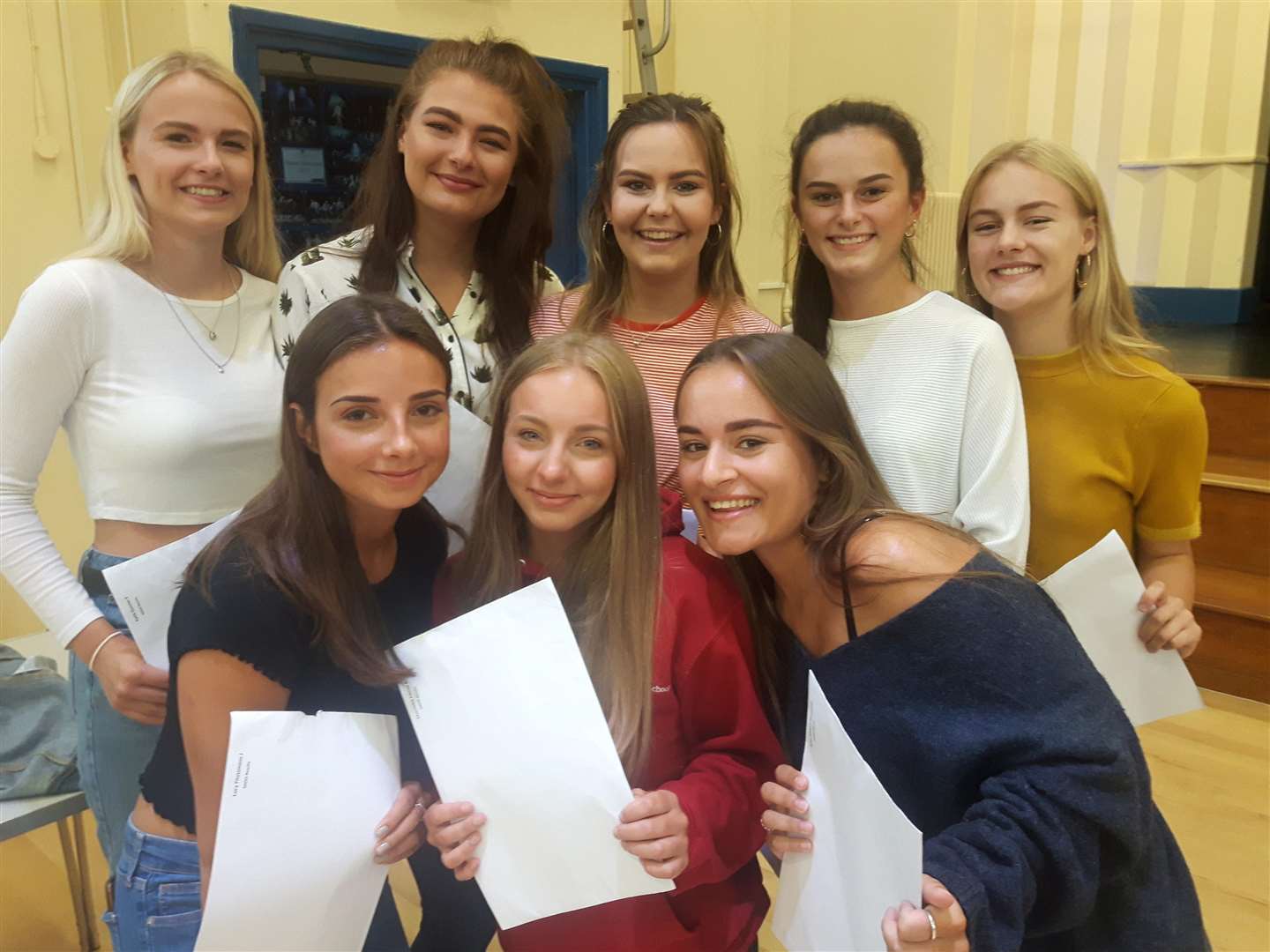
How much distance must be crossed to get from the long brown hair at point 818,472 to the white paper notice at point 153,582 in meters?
0.73

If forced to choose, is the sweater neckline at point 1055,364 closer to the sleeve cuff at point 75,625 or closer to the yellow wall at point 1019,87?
the sleeve cuff at point 75,625

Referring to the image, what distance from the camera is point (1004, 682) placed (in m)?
1.06

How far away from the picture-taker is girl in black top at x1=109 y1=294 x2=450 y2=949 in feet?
3.63

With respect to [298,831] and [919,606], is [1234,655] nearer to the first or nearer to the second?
[919,606]

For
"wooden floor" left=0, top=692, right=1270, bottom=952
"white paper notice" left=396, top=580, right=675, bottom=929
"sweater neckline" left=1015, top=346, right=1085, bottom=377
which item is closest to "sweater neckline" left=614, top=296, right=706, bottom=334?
"sweater neckline" left=1015, top=346, right=1085, bottom=377

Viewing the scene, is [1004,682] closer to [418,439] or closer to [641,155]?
[418,439]

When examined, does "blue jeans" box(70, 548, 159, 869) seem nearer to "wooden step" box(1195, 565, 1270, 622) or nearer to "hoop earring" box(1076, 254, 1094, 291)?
"hoop earring" box(1076, 254, 1094, 291)

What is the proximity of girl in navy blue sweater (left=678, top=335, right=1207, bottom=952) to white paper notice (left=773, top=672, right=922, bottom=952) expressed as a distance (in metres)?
0.02

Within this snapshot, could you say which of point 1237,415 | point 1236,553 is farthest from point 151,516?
point 1237,415

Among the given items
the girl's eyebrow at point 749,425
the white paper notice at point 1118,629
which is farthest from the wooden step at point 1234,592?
the girl's eyebrow at point 749,425

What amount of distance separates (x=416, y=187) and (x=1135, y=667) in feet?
5.01

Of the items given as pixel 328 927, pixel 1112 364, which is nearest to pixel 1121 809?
pixel 1112 364

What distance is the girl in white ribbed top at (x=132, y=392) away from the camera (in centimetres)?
141

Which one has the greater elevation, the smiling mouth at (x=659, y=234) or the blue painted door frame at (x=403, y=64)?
the blue painted door frame at (x=403, y=64)
